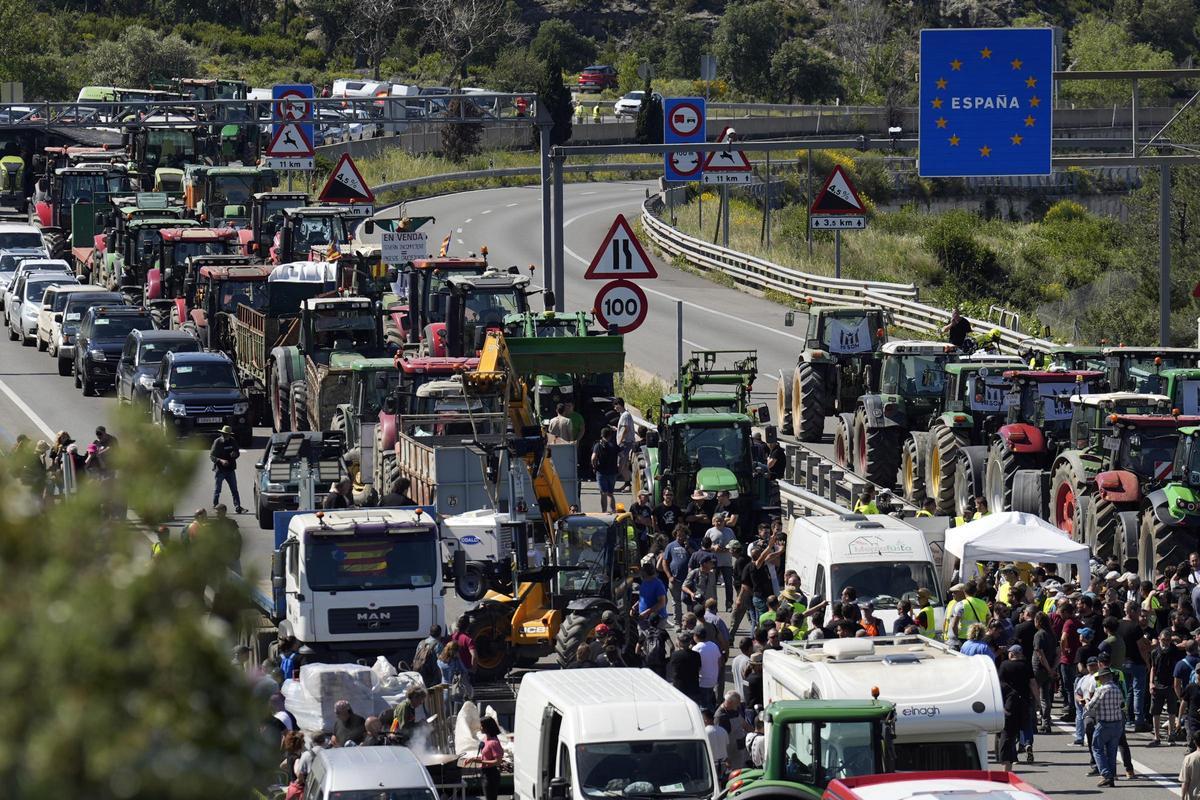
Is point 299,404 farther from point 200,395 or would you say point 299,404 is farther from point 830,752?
point 830,752

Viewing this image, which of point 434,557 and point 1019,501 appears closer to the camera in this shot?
point 434,557

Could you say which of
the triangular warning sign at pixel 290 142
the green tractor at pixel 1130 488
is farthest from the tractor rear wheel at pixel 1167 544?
the triangular warning sign at pixel 290 142

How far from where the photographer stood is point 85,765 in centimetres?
502

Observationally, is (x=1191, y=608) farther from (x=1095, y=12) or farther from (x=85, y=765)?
(x=1095, y=12)

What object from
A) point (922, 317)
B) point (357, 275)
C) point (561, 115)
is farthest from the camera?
point (561, 115)

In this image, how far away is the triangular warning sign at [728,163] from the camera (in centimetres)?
4469

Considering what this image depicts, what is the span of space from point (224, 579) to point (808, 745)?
9548 millimetres

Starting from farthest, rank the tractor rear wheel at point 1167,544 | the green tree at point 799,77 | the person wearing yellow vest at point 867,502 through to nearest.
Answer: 1. the green tree at point 799,77
2. the person wearing yellow vest at point 867,502
3. the tractor rear wheel at point 1167,544

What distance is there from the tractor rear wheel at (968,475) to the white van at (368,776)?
14.4 metres

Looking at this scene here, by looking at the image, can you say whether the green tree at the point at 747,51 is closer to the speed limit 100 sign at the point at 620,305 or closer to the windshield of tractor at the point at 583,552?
the speed limit 100 sign at the point at 620,305

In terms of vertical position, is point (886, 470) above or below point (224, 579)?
below

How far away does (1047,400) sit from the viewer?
26.9m

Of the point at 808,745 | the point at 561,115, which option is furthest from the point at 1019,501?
the point at 561,115

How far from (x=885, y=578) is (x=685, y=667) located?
10.9 ft
